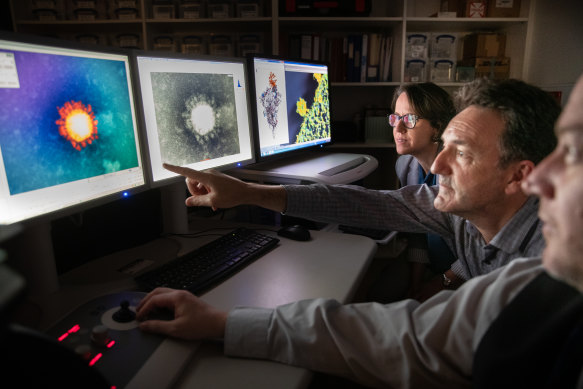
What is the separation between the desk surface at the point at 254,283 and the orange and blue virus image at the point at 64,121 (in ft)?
0.81

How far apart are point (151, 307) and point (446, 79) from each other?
2928 mm

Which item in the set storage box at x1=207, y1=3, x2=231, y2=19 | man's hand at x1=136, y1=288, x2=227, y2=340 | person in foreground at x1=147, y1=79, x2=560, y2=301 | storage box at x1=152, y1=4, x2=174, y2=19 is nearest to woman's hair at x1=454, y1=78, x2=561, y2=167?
person in foreground at x1=147, y1=79, x2=560, y2=301

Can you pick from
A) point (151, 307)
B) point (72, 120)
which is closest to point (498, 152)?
point (151, 307)

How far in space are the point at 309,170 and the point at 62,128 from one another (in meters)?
0.92

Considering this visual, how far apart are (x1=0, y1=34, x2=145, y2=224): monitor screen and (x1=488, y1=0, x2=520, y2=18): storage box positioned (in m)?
2.79

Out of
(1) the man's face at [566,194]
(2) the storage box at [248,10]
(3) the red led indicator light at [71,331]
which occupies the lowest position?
(3) the red led indicator light at [71,331]

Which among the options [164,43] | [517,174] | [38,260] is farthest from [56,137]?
[164,43]

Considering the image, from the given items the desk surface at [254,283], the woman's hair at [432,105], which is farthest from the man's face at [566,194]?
the woman's hair at [432,105]

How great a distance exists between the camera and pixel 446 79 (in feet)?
10.2

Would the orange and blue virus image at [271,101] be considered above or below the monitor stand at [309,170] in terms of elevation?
above

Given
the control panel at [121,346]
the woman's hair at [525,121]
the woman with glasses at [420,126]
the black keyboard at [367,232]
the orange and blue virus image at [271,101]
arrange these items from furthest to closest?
the woman with glasses at [420,126]
the orange and blue virus image at [271,101]
the black keyboard at [367,232]
the woman's hair at [525,121]
the control panel at [121,346]

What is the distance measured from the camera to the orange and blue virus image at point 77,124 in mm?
854

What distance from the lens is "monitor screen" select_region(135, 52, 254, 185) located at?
1091 mm

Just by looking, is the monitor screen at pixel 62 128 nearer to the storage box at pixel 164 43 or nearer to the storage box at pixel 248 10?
the storage box at pixel 248 10
